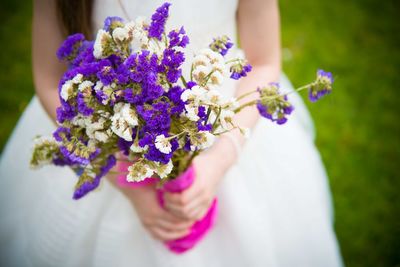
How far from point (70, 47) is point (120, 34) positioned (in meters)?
0.17

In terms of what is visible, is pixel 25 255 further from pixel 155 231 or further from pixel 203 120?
pixel 203 120

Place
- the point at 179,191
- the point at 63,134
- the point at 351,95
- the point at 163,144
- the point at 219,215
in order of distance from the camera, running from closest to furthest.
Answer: the point at 163,144 < the point at 63,134 < the point at 179,191 < the point at 219,215 < the point at 351,95

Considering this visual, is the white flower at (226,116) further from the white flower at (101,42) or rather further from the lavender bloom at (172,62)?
the white flower at (101,42)

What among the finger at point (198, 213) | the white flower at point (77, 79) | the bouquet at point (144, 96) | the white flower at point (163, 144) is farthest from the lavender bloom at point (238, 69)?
the finger at point (198, 213)

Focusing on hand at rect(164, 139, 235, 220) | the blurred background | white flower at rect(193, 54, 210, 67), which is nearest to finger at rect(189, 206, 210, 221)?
hand at rect(164, 139, 235, 220)

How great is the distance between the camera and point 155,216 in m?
1.23

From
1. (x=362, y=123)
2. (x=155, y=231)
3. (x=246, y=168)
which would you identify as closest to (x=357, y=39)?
(x=362, y=123)

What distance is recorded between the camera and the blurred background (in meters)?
2.42

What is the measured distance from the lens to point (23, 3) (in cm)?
362

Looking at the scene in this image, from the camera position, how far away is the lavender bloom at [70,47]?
2.62ft

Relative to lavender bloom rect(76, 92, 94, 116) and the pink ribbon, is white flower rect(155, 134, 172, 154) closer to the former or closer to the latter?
lavender bloom rect(76, 92, 94, 116)

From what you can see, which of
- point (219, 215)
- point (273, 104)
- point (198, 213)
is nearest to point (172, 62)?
point (273, 104)

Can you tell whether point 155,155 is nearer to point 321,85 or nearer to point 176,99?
point 176,99

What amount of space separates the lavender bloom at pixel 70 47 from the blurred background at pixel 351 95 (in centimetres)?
218
